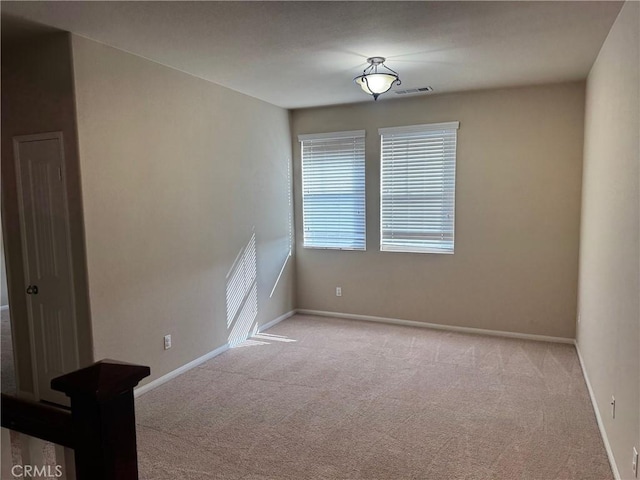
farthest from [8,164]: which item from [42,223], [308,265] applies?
[308,265]

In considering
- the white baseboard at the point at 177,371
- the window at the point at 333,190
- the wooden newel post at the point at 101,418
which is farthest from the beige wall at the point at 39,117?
the window at the point at 333,190

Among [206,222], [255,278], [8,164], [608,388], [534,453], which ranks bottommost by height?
[534,453]

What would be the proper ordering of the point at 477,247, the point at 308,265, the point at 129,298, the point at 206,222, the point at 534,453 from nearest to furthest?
the point at 534,453 → the point at 129,298 → the point at 206,222 → the point at 477,247 → the point at 308,265

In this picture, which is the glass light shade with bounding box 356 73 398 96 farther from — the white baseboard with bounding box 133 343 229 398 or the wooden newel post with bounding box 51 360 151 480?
the wooden newel post with bounding box 51 360 151 480

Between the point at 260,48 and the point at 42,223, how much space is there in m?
2.08

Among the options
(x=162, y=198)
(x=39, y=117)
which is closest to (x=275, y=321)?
(x=162, y=198)

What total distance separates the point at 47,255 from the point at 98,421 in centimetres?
272

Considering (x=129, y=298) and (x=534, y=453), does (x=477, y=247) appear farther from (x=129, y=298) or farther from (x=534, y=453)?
(x=129, y=298)

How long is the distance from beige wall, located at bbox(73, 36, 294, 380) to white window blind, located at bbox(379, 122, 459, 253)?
1487mm

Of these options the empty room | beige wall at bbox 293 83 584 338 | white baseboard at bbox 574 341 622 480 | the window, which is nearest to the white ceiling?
the empty room

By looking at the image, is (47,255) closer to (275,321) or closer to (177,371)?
(177,371)

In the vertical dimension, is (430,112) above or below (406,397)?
above

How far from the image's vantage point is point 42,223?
325 cm

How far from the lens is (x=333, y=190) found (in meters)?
5.64
